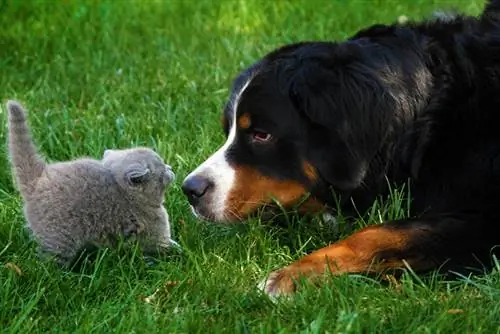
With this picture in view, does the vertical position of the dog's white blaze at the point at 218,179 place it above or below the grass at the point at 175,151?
above

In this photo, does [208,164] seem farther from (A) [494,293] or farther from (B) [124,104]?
(B) [124,104]

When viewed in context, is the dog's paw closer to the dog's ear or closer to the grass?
the grass

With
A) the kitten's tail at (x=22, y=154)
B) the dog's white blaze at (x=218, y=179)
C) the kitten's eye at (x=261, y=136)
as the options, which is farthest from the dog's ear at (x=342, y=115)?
the kitten's tail at (x=22, y=154)

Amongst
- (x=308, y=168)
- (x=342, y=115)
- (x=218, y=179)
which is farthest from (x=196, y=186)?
(x=342, y=115)

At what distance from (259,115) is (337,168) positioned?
1.20 ft

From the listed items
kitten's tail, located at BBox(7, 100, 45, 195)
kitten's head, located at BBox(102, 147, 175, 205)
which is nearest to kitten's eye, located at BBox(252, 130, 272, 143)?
kitten's head, located at BBox(102, 147, 175, 205)

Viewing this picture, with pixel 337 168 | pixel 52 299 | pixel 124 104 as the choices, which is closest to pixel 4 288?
pixel 52 299

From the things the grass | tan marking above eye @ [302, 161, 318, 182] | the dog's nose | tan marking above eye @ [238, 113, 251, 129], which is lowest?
the grass

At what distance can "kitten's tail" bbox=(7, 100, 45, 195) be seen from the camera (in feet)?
11.3

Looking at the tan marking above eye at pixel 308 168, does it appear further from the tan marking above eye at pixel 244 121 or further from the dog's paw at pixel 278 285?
the dog's paw at pixel 278 285

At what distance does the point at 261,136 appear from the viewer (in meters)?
3.76

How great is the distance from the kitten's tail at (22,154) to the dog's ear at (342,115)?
3.28ft

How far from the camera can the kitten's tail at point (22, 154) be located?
3459mm

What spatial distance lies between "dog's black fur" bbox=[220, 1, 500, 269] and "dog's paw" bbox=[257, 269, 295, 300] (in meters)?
0.54
